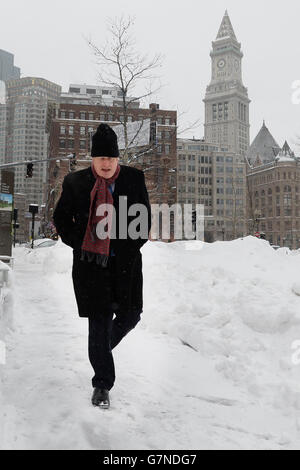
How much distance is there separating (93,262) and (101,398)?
3.39 feet

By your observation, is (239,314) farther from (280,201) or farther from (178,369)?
(280,201)

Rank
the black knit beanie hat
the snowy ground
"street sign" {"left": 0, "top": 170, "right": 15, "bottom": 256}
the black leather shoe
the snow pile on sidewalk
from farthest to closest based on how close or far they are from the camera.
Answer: "street sign" {"left": 0, "top": 170, "right": 15, "bottom": 256}
the snow pile on sidewalk
the black knit beanie hat
the black leather shoe
the snowy ground

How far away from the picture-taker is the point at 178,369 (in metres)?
4.67

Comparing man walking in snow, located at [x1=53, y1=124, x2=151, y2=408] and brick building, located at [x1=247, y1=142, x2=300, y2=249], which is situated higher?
brick building, located at [x1=247, y1=142, x2=300, y2=249]

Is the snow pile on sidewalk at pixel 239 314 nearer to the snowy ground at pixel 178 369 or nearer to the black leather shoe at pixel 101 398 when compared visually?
the snowy ground at pixel 178 369

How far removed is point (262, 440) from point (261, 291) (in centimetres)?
346

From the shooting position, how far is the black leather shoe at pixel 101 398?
3.21m

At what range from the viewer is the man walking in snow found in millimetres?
3279

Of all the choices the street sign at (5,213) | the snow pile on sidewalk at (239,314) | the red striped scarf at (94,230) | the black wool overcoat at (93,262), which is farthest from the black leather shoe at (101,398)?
the street sign at (5,213)

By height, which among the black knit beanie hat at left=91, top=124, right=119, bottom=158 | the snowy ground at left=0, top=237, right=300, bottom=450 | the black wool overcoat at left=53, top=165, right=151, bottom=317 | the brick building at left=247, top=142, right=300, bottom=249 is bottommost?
the snowy ground at left=0, top=237, right=300, bottom=450

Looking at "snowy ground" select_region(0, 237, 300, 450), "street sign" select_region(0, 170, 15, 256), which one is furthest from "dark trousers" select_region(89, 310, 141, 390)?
"street sign" select_region(0, 170, 15, 256)

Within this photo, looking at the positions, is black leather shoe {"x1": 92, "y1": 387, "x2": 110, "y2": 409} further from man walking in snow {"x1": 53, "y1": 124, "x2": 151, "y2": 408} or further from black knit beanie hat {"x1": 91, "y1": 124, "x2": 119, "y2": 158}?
black knit beanie hat {"x1": 91, "y1": 124, "x2": 119, "y2": 158}

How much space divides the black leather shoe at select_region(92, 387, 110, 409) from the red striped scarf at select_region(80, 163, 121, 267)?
0.97m

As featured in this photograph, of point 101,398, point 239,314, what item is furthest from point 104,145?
point 239,314
